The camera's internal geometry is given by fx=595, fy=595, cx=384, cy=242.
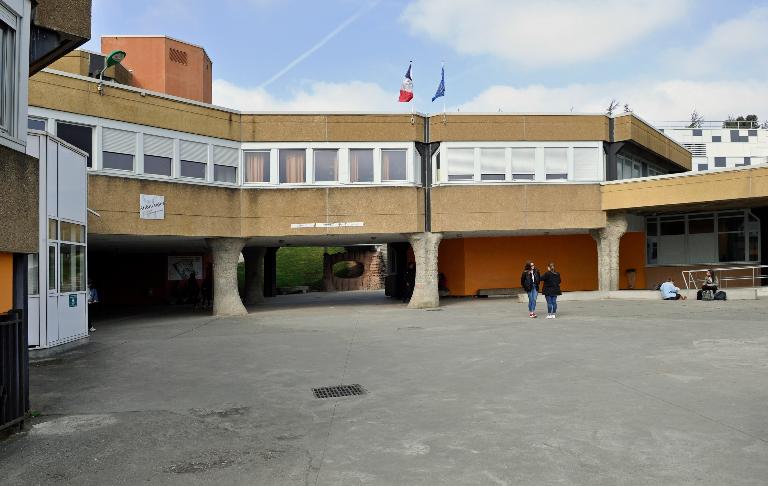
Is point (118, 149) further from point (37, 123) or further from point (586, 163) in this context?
point (586, 163)

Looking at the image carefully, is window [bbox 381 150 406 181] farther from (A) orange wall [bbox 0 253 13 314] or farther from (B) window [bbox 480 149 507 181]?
(A) orange wall [bbox 0 253 13 314]

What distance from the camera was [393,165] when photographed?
2220 cm

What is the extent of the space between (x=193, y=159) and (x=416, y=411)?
15805 mm

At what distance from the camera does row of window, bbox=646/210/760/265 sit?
83.7 ft

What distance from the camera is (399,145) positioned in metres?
22.1

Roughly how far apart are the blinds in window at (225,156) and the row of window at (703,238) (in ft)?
64.0

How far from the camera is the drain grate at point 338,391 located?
26.1 feet

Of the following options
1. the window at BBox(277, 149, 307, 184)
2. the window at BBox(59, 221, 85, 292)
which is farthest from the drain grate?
the window at BBox(277, 149, 307, 184)

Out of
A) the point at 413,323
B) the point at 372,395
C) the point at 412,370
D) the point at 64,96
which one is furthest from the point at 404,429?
the point at 64,96

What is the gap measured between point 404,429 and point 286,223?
16.0 meters

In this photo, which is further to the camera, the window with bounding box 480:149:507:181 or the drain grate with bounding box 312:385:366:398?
the window with bounding box 480:149:507:181

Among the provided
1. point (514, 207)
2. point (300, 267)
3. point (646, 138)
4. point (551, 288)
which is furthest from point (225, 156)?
point (300, 267)

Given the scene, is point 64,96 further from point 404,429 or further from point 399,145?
point 404,429

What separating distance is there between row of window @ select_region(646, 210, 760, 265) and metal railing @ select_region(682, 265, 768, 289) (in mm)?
531
